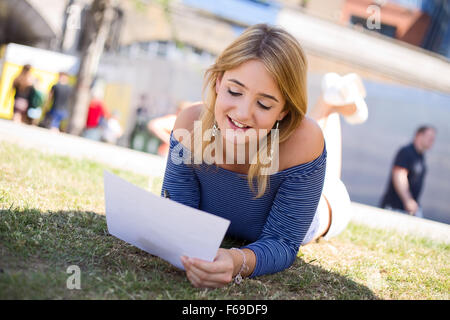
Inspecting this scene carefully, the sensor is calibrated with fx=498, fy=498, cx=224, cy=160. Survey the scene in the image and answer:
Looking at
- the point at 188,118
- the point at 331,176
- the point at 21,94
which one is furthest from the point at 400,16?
the point at 188,118

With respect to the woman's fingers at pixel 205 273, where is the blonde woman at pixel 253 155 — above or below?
above

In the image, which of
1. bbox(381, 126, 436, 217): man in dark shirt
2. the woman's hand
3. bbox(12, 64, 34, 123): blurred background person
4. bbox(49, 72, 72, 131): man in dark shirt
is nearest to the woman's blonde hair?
the woman's hand

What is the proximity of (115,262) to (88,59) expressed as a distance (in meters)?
7.19

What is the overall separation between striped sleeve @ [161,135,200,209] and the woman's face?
28 cm

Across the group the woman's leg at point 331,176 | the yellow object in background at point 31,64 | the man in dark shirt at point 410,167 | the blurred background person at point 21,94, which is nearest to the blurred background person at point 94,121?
the blurred background person at point 21,94

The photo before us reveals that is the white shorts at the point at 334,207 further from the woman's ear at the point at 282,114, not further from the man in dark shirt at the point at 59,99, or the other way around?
the man in dark shirt at the point at 59,99

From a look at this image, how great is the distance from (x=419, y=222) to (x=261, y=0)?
1093 cm

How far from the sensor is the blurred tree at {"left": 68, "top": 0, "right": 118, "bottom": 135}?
829 centimetres

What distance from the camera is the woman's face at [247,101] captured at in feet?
6.30

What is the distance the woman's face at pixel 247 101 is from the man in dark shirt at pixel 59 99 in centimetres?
824

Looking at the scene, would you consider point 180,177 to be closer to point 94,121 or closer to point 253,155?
point 253,155
